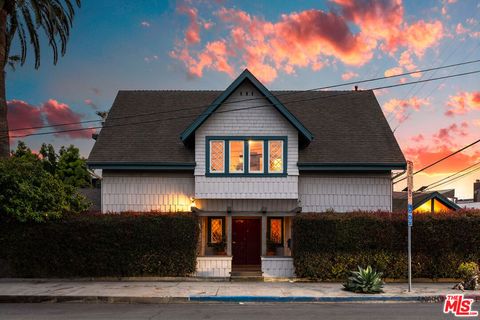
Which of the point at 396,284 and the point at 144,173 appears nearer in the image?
the point at 396,284

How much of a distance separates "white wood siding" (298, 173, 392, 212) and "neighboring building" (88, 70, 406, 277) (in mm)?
44

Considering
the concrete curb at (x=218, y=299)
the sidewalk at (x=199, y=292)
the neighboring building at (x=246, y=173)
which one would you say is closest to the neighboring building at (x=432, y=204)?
the neighboring building at (x=246, y=173)

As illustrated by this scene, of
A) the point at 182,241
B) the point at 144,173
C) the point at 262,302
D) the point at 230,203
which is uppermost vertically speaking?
the point at 144,173

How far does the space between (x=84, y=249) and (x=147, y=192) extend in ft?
12.5

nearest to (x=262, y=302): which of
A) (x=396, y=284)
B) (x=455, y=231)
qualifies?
(x=396, y=284)

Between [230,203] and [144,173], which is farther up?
[144,173]

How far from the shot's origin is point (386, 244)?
1812 centimetres

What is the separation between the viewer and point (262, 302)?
47.7 feet

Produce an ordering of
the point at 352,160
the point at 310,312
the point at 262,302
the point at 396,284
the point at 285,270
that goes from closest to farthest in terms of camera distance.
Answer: the point at 310,312 → the point at 262,302 → the point at 396,284 → the point at 285,270 → the point at 352,160

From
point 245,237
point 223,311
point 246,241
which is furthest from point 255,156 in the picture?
point 223,311

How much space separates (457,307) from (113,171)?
14560 mm

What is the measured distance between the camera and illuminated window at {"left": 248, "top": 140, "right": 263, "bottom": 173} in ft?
66.1

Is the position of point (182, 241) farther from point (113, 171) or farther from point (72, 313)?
point (72, 313)

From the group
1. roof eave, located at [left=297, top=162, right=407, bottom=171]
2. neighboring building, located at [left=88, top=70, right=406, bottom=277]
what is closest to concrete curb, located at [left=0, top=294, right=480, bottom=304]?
neighboring building, located at [left=88, top=70, right=406, bottom=277]
